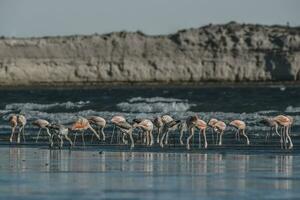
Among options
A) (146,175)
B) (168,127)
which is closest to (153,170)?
(146,175)

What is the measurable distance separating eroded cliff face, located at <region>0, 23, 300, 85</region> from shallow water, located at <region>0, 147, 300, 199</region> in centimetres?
6038

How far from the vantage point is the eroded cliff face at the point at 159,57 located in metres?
90.1

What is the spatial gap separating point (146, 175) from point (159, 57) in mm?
71637

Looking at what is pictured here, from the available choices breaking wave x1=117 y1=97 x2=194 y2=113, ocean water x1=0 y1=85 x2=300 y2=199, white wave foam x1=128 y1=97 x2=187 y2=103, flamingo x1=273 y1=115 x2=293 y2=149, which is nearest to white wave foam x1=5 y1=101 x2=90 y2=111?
breaking wave x1=117 y1=97 x2=194 y2=113

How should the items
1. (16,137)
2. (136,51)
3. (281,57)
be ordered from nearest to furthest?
(16,137), (281,57), (136,51)

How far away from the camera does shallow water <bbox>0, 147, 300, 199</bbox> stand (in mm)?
19891

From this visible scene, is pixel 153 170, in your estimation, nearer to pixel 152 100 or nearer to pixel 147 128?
pixel 147 128

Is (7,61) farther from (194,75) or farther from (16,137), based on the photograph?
(16,137)

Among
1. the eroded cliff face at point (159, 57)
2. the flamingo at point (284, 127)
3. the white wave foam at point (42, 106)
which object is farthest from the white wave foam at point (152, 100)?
the eroded cliff face at point (159, 57)

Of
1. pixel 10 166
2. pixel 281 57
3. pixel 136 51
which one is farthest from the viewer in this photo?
pixel 136 51

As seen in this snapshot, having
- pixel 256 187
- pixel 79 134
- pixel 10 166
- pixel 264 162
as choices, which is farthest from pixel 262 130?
pixel 256 187

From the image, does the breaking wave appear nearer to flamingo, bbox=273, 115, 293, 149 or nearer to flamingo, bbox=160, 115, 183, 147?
flamingo, bbox=160, 115, 183, 147

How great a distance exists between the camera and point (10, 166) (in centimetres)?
2475

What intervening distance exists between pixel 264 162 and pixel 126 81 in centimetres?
6548
